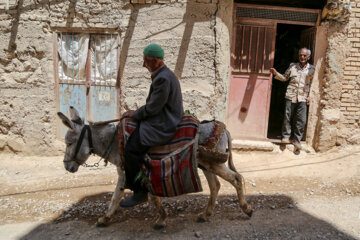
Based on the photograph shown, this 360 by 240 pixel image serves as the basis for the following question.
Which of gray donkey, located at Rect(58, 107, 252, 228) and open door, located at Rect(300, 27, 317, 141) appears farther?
open door, located at Rect(300, 27, 317, 141)

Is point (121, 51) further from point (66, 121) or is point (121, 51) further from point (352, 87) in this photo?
point (352, 87)

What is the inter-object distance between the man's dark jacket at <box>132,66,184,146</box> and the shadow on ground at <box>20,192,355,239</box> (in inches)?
45.1

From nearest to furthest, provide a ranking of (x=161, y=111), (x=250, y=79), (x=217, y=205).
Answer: (x=161, y=111) < (x=217, y=205) < (x=250, y=79)

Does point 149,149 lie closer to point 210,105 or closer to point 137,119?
point 137,119

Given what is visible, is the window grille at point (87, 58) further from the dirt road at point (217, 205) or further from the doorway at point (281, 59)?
the doorway at point (281, 59)

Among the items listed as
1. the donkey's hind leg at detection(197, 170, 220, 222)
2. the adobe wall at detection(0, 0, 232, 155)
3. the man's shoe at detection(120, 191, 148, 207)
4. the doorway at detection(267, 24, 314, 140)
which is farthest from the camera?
the doorway at detection(267, 24, 314, 140)

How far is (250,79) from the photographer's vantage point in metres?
6.16

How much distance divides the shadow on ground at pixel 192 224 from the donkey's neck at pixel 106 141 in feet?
2.73

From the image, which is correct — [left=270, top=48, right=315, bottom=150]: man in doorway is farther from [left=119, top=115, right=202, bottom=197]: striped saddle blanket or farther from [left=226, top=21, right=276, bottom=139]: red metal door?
[left=119, top=115, right=202, bottom=197]: striped saddle blanket

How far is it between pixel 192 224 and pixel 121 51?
373 centimetres

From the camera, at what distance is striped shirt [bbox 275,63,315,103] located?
586cm

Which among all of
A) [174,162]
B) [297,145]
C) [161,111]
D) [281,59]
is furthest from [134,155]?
[281,59]

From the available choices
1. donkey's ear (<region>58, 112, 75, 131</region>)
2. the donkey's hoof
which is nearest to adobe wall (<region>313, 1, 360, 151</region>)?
the donkey's hoof

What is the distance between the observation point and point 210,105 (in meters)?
5.57
